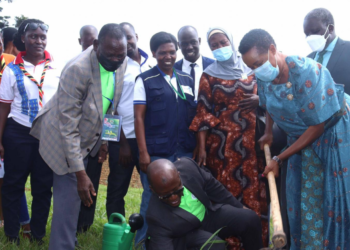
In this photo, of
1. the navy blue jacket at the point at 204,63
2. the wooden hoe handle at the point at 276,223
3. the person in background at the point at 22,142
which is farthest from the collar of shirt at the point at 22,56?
the wooden hoe handle at the point at 276,223

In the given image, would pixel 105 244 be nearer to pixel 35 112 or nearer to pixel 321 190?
pixel 35 112

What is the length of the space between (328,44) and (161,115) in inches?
67.2

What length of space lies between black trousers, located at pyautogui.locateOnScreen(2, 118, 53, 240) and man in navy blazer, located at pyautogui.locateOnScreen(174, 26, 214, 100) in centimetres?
183

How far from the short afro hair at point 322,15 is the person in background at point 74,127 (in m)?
1.80

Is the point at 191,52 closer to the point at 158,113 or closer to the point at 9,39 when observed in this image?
the point at 158,113

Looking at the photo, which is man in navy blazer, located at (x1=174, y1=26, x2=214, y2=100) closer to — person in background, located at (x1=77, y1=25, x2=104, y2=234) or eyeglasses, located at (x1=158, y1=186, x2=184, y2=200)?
person in background, located at (x1=77, y1=25, x2=104, y2=234)

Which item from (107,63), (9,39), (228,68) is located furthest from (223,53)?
(9,39)

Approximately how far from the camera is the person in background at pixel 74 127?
3156 mm

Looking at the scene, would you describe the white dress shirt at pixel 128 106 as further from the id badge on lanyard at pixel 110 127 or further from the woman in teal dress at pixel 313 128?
the woman in teal dress at pixel 313 128

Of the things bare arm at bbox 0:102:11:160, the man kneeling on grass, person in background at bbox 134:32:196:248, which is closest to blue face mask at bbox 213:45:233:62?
person in background at bbox 134:32:196:248

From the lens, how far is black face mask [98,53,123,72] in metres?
3.34

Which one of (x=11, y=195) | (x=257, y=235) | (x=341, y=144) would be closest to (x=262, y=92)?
(x=341, y=144)

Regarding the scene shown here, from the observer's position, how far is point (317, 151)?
3.17 metres

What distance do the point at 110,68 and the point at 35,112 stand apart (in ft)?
3.39
